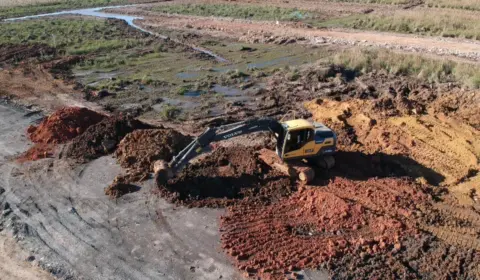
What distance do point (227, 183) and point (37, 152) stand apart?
366 inches

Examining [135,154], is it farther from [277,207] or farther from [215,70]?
[215,70]

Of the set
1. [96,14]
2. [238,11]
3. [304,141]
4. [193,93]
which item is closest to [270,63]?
[193,93]

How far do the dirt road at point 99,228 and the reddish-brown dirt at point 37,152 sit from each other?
2.66 feet

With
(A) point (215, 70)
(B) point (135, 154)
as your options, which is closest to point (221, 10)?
(A) point (215, 70)

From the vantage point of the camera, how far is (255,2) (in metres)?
61.3

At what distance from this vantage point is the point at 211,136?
54.7 feet

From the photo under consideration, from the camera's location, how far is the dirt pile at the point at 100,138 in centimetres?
2050

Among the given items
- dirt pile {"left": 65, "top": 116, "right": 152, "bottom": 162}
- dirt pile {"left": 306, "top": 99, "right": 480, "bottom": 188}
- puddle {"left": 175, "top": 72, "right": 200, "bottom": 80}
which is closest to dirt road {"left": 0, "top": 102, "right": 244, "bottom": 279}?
dirt pile {"left": 65, "top": 116, "right": 152, "bottom": 162}

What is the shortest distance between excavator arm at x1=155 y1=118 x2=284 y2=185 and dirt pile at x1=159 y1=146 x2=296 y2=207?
2.11 ft

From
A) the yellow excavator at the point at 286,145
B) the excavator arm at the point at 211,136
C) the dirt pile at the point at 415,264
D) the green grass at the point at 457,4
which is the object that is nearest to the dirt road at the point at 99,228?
the excavator arm at the point at 211,136

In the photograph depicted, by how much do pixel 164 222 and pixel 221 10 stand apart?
45.0 m

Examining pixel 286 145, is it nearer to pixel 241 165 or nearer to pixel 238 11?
pixel 241 165

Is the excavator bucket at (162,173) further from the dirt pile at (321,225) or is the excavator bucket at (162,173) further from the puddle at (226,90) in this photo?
the puddle at (226,90)

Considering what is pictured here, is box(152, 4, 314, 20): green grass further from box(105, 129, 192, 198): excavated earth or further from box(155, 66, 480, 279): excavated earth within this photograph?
box(105, 129, 192, 198): excavated earth
